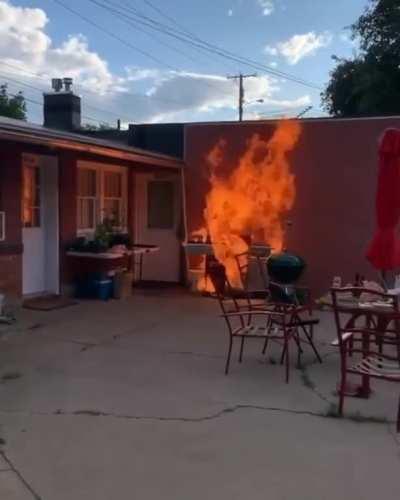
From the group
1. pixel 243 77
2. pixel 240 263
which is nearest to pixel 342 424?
pixel 240 263

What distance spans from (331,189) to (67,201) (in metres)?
4.33

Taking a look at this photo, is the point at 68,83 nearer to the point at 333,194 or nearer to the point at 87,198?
the point at 87,198

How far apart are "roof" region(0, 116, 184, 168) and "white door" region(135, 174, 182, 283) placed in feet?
3.51

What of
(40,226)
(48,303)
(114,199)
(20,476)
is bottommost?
(20,476)

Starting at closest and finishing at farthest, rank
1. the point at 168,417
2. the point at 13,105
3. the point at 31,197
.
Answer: the point at 168,417 → the point at 31,197 → the point at 13,105

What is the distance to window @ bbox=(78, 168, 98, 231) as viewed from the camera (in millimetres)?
10469

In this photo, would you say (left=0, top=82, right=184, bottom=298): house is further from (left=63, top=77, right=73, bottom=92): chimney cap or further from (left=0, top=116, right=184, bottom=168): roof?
(left=63, top=77, right=73, bottom=92): chimney cap

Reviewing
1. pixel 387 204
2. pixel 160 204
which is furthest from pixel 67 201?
pixel 387 204

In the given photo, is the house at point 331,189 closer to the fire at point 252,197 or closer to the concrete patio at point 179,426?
the fire at point 252,197

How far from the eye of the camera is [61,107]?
13758 mm

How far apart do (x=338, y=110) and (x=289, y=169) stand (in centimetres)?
1412

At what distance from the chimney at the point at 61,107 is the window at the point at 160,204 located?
2.65 m

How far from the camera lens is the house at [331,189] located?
10.3m

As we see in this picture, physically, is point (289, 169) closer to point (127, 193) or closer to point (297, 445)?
point (127, 193)
